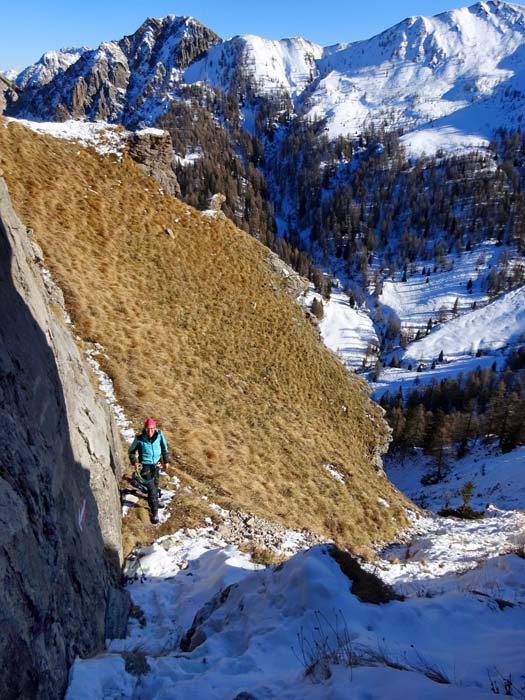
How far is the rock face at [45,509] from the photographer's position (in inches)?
167

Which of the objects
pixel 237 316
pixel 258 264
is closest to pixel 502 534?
pixel 237 316

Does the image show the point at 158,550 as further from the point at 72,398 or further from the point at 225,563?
the point at 72,398

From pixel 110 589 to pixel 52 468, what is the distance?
3.11 meters

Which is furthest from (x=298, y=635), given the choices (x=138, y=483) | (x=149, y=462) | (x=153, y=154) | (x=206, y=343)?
(x=153, y=154)

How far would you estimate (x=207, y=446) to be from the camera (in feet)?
54.0

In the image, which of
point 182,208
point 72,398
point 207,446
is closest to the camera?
point 72,398

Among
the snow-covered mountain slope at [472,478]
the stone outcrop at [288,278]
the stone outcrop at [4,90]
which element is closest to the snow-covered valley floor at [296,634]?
the stone outcrop at [4,90]

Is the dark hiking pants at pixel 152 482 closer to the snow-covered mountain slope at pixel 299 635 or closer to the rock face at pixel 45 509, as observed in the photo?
the snow-covered mountain slope at pixel 299 635

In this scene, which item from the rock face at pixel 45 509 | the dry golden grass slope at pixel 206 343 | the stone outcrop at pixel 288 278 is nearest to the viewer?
the rock face at pixel 45 509

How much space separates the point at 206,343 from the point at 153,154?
1804cm

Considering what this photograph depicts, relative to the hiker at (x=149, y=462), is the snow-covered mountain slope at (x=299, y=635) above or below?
below

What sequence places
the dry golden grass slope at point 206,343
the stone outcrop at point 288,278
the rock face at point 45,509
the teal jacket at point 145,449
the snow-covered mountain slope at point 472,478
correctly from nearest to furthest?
the rock face at point 45,509 < the teal jacket at point 145,449 < the dry golden grass slope at point 206,343 < the stone outcrop at point 288,278 < the snow-covered mountain slope at point 472,478

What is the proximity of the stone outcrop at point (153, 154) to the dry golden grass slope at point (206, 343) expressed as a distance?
55.4 inches

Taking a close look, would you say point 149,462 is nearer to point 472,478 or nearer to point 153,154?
point 153,154
